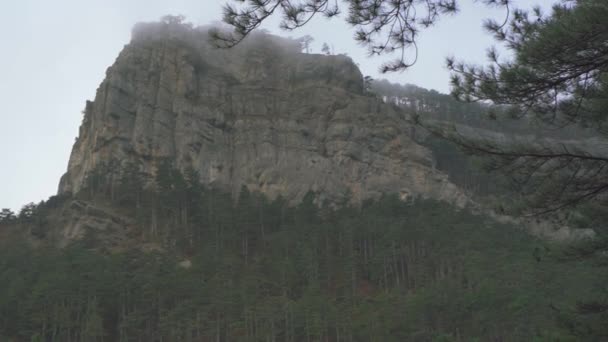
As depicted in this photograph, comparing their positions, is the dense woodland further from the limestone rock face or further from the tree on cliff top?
the tree on cliff top

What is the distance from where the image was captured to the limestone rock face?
2427 inches

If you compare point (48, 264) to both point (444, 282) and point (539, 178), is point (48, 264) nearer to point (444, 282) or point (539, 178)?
point (444, 282)

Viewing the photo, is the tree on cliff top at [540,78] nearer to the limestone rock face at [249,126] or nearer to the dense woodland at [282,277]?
the dense woodland at [282,277]

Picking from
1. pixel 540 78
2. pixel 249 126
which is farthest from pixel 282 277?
pixel 540 78

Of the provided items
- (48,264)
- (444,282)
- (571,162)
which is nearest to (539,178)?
(571,162)

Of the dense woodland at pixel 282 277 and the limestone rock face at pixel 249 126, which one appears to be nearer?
the dense woodland at pixel 282 277

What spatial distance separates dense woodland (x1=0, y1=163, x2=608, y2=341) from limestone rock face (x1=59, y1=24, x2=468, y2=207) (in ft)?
24.1

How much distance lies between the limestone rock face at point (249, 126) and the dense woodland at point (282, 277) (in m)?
7.34

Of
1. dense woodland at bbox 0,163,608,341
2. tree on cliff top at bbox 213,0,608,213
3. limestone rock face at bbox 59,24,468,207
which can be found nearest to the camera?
tree on cliff top at bbox 213,0,608,213

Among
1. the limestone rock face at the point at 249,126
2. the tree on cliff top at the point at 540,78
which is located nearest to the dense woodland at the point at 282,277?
the limestone rock face at the point at 249,126

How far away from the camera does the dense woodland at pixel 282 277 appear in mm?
33750

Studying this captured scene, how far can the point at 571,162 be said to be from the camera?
8000mm

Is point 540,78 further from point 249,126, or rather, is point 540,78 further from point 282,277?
point 249,126

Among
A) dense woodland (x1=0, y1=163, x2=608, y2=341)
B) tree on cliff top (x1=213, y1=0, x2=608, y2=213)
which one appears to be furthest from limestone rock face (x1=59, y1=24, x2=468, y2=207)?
tree on cliff top (x1=213, y1=0, x2=608, y2=213)
